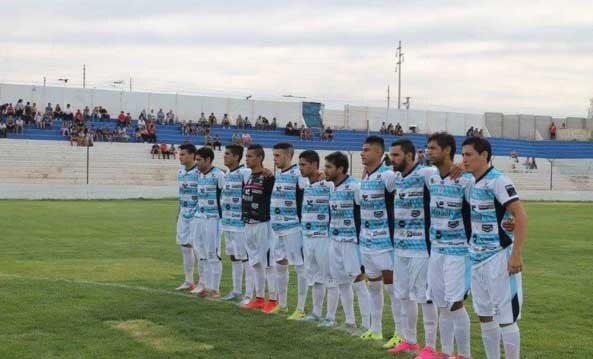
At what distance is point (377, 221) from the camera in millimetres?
10367

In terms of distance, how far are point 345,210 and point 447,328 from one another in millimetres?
2406

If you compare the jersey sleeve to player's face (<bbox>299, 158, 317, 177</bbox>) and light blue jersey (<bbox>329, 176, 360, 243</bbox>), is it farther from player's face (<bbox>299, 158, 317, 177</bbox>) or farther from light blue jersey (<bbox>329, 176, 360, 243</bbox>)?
player's face (<bbox>299, 158, 317, 177</bbox>)

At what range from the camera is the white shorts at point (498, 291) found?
8.29 meters

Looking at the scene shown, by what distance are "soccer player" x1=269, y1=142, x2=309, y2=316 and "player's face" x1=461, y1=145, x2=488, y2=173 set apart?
4.34 metres

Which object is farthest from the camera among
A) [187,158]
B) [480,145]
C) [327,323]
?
[187,158]

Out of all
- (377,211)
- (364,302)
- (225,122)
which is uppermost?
(225,122)

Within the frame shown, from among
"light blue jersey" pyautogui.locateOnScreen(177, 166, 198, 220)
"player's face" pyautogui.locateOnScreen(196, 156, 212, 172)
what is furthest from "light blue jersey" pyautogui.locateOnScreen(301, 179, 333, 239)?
"light blue jersey" pyautogui.locateOnScreen(177, 166, 198, 220)

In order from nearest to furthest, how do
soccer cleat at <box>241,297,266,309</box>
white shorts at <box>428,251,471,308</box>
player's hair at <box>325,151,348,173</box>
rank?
white shorts at <box>428,251,471,308</box>, player's hair at <box>325,151,348,173</box>, soccer cleat at <box>241,297,266,309</box>

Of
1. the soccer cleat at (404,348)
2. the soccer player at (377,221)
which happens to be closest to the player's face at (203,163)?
the soccer player at (377,221)

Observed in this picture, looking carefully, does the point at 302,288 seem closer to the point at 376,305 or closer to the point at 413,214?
the point at 376,305

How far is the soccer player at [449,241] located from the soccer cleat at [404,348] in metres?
0.75

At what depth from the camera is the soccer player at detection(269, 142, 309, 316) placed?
1249 centimetres

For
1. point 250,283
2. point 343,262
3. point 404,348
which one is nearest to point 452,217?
point 404,348

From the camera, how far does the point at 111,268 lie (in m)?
16.9
